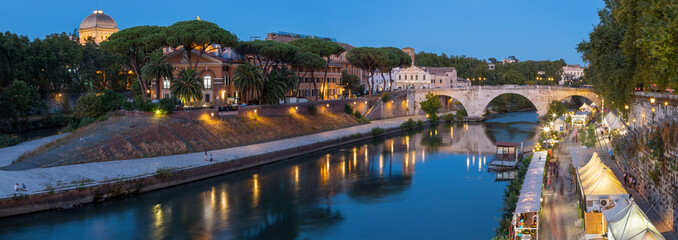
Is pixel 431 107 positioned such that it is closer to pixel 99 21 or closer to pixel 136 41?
pixel 136 41

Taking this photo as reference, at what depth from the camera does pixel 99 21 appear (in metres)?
111

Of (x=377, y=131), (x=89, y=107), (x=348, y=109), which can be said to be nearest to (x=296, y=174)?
(x=377, y=131)

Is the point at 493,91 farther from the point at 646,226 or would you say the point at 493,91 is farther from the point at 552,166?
the point at 646,226

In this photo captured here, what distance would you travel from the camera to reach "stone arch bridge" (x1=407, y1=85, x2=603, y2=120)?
2842 inches

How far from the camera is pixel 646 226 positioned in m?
15.3

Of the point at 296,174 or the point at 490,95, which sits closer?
the point at 296,174

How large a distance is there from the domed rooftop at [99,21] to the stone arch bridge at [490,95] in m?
66.8

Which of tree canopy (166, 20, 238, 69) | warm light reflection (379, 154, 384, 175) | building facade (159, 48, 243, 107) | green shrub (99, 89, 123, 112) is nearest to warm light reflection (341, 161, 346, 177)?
warm light reflection (379, 154, 384, 175)

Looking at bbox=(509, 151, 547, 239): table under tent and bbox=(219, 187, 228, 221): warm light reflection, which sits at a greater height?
bbox=(509, 151, 547, 239): table under tent

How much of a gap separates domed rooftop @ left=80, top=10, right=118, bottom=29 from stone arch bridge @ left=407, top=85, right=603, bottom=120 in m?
66.8

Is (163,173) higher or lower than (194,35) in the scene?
lower

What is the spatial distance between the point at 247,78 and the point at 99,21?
248ft

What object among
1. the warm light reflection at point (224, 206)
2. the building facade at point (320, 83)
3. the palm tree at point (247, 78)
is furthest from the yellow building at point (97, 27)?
the warm light reflection at point (224, 206)

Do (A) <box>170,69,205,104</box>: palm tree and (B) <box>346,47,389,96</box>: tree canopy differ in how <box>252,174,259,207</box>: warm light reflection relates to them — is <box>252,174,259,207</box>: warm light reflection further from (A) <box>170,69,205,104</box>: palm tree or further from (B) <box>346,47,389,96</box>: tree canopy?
(B) <box>346,47,389,96</box>: tree canopy
